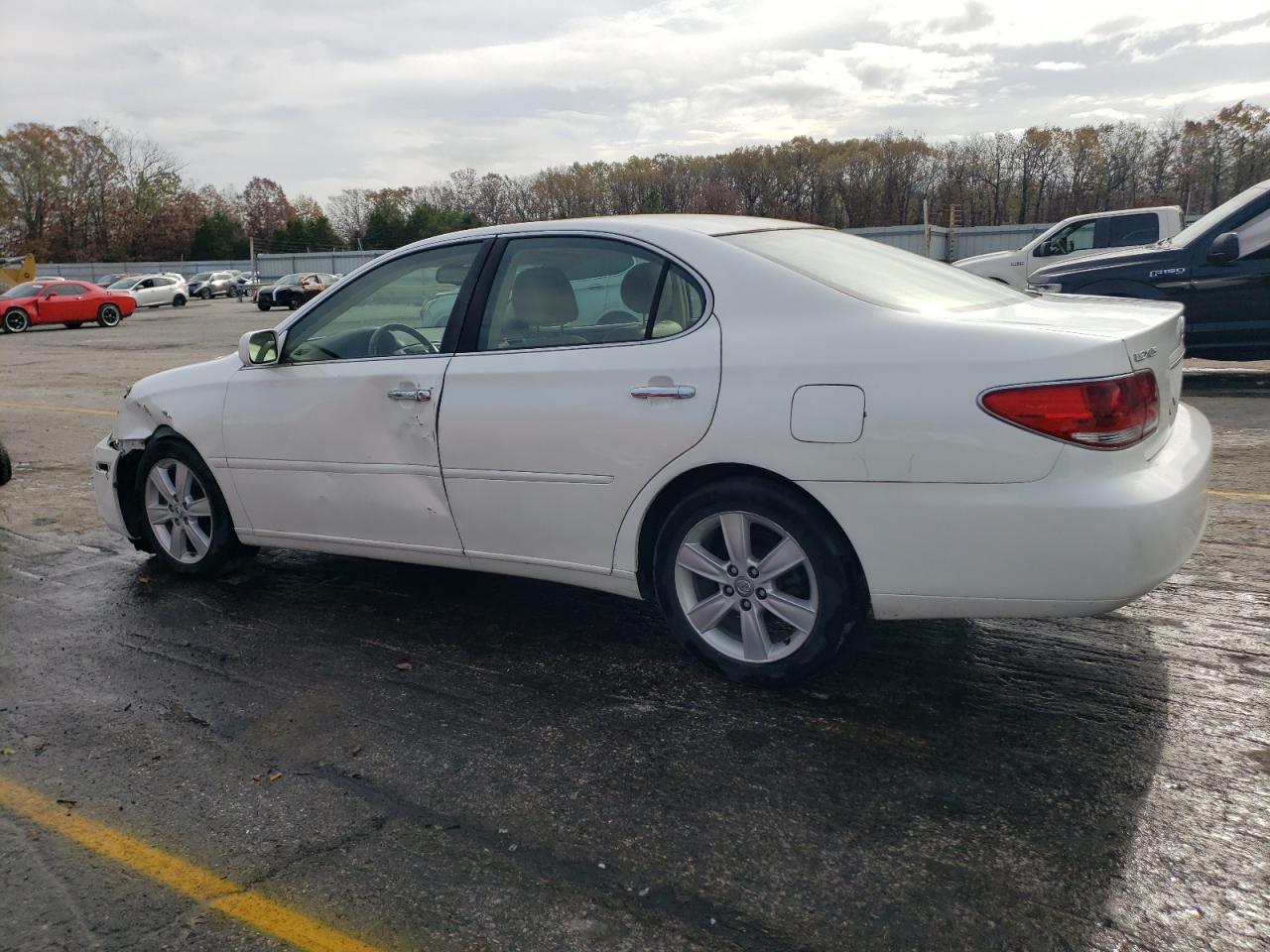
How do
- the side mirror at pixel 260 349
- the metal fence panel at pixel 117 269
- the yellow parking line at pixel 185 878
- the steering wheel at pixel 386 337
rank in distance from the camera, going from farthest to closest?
1. the metal fence panel at pixel 117 269
2. the side mirror at pixel 260 349
3. the steering wheel at pixel 386 337
4. the yellow parking line at pixel 185 878

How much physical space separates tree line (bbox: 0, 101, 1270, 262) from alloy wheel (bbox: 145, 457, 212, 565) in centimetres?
7337

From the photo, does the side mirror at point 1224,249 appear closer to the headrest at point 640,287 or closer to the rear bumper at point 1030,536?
the rear bumper at point 1030,536

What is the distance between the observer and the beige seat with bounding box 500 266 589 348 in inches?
159

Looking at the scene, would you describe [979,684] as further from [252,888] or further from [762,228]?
[252,888]

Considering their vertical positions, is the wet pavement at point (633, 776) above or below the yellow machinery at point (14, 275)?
below

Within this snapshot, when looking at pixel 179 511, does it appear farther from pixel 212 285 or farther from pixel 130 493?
pixel 212 285

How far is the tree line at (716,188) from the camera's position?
3056 inches

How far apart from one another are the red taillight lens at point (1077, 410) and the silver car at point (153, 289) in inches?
1819

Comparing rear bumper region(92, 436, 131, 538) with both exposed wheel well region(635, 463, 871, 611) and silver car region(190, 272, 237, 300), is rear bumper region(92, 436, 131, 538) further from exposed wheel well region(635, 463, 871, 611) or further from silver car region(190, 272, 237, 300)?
silver car region(190, 272, 237, 300)

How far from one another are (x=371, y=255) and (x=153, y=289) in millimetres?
18353

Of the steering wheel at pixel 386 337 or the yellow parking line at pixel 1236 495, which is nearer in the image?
the steering wheel at pixel 386 337

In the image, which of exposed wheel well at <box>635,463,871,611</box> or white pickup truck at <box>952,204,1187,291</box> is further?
white pickup truck at <box>952,204,1187,291</box>

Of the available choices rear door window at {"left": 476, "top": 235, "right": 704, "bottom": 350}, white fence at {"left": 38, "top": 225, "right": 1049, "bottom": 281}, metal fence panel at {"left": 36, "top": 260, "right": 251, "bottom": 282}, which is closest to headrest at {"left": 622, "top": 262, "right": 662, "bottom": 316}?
rear door window at {"left": 476, "top": 235, "right": 704, "bottom": 350}

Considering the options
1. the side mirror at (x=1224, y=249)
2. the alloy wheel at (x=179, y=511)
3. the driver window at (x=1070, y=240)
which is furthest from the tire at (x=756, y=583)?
the driver window at (x=1070, y=240)
